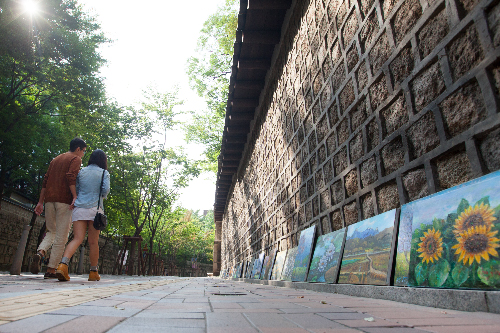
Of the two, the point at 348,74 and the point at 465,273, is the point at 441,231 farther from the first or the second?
the point at 348,74

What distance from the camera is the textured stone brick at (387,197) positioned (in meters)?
2.42

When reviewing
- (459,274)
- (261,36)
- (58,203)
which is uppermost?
(261,36)

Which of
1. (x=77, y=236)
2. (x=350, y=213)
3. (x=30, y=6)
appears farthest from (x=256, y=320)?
(x=30, y=6)

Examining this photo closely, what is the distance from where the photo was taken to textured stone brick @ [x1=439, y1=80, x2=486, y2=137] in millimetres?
1671

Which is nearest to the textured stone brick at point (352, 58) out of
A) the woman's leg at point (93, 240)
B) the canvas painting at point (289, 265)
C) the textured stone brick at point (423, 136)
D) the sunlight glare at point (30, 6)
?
the textured stone brick at point (423, 136)

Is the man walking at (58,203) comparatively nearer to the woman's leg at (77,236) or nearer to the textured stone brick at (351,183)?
the woman's leg at (77,236)

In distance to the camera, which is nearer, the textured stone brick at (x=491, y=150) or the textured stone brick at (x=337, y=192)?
the textured stone brick at (x=491, y=150)

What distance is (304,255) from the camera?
13.3ft

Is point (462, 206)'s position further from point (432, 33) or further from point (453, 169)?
point (432, 33)

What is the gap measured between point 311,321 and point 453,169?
118 centimetres

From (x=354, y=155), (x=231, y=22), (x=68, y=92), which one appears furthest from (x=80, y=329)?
(x=231, y=22)

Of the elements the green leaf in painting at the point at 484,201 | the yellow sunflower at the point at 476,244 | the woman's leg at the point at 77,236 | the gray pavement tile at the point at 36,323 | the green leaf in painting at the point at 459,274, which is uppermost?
the woman's leg at the point at 77,236

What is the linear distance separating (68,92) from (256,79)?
781 cm

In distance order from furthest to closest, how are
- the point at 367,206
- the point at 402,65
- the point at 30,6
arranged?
the point at 30,6
the point at 367,206
the point at 402,65
